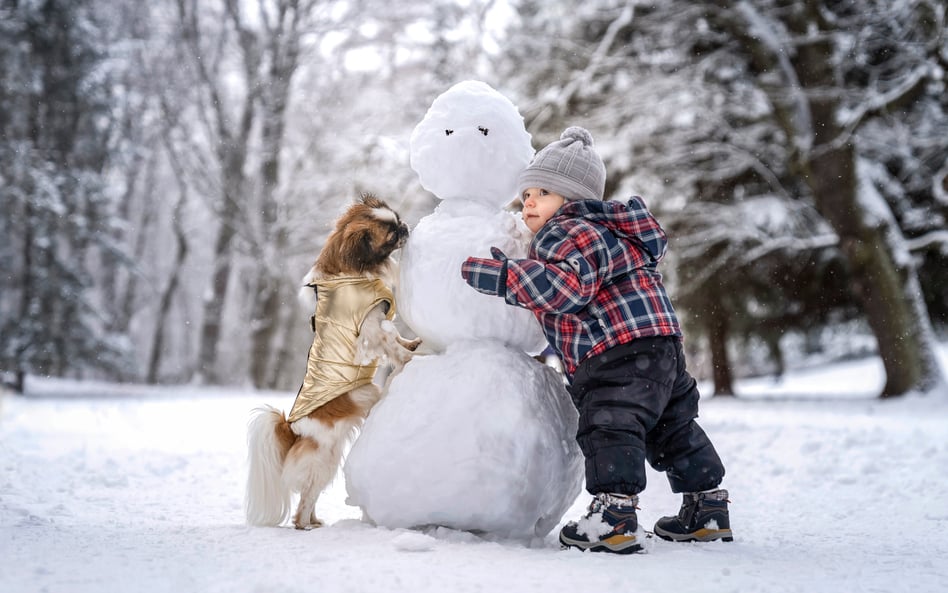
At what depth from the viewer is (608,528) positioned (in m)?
2.62

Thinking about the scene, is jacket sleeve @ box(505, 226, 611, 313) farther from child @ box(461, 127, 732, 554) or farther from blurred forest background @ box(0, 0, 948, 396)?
blurred forest background @ box(0, 0, 948, 396)

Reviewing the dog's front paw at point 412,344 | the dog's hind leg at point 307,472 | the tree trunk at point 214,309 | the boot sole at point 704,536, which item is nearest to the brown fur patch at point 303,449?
the dog's hind leg at point 307,472

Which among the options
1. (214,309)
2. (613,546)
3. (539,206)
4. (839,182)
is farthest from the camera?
(214,309)

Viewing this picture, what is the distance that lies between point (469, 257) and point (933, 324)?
11645 millimetres

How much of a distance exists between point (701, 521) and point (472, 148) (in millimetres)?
1656

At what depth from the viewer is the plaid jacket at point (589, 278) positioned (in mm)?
2697

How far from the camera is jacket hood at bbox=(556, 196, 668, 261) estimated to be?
2.90 meters

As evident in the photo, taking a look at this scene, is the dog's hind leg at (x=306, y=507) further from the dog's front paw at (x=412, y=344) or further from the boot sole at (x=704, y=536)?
the boot sole at (x=704, y=536)

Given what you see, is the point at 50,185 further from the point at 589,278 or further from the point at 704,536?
the point at 704,536

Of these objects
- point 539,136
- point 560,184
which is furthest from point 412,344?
point 539,136

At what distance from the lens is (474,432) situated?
2691mm

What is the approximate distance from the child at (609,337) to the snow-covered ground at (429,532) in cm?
18

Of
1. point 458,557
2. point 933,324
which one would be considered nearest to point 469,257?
point 458,557

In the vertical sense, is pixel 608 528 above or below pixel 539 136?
below
